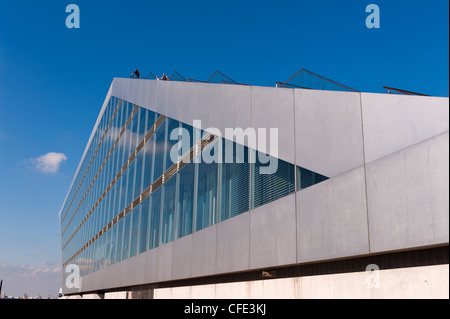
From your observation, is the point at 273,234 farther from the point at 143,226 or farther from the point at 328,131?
the point at 143,226

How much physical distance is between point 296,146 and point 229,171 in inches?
132

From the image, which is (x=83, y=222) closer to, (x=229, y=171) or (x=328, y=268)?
(x=229, y=171)

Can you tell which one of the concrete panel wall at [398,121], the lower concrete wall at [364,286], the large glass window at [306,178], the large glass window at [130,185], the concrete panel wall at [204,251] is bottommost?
the lower concrete wall at [364,286]

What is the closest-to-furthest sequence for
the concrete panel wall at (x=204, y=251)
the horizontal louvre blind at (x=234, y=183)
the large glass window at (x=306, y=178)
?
the large glass window at (x=306, y=178), the horizontal louvre blind at (x=234, y=183), the concrete panel wall at (x=204, y=251)

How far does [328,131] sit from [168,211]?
994 cm

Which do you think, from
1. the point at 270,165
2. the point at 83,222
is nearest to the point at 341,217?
the point at 270,165

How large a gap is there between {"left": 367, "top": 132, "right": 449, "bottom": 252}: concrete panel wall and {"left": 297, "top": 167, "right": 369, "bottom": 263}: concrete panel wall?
9.3 inches

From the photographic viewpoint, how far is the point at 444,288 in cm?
628

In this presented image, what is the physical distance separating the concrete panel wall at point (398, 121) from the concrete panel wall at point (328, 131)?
0.24m

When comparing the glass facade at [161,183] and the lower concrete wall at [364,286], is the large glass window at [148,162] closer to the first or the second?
the glass facade at [161,183]

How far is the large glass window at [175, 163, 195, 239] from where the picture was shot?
1518 centimetres

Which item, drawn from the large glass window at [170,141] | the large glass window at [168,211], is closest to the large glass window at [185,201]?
the large glass window at [168,211]

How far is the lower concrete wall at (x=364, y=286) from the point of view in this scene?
6.46 metres

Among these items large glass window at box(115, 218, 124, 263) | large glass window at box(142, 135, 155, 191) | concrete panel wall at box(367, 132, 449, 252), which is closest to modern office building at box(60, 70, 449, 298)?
concrete panel wall at box(367, 132, 449, 252)
